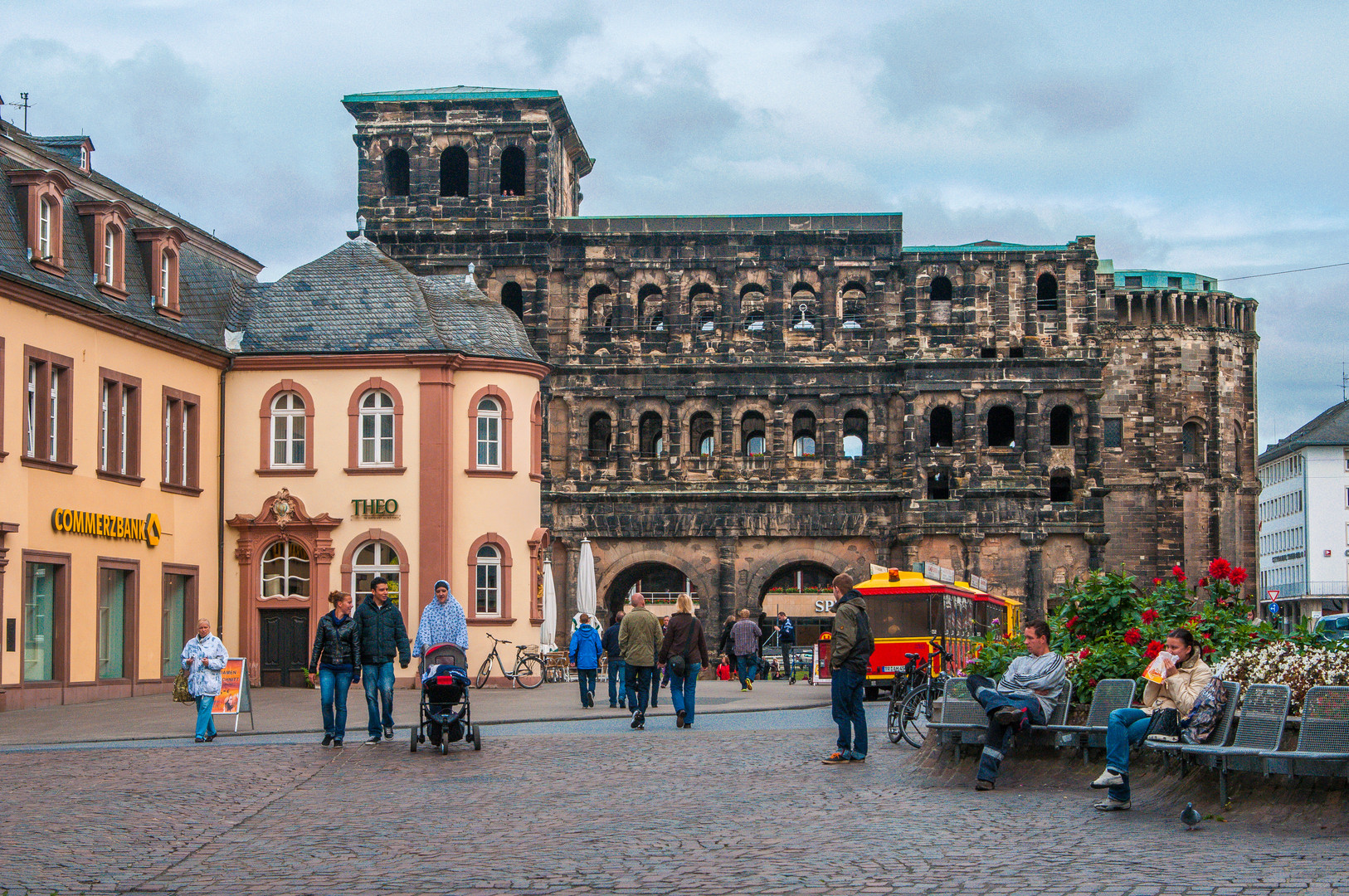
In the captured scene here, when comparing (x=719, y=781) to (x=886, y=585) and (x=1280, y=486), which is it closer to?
(x=886, y=585)

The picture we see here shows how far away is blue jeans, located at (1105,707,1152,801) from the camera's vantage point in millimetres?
12688

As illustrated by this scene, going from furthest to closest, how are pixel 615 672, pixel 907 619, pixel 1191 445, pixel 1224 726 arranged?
pixel 1191 445 → pixel 907 619 → pixel 615 672 → pixel 1224 726

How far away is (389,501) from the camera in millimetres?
35938

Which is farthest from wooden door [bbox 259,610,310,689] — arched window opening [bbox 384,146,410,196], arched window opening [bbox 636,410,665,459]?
arched window opening [bbox 384,146,410,196]

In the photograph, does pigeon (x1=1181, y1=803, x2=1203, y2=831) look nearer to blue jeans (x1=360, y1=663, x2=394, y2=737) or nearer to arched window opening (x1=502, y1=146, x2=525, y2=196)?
blue jeans (x1=360, y1=663, x2=394, y2=737)

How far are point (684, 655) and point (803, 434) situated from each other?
111 feet

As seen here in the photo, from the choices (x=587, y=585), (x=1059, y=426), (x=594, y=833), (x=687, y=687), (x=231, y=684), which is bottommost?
(x=594, y=833)

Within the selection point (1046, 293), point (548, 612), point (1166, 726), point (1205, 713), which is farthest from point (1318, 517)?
point (1205, 713)

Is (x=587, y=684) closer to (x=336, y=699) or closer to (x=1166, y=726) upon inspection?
(x=336, y=699)

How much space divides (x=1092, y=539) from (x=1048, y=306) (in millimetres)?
7331

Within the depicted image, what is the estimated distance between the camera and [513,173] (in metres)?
54.2

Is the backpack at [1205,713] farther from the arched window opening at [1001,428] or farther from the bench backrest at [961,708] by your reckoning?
the arched window opening at [1001,428]

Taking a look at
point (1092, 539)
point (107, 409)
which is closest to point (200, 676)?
point (107, 409)

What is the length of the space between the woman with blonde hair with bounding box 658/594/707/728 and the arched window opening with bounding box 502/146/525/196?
3376 centimetres
